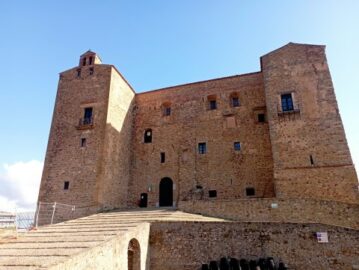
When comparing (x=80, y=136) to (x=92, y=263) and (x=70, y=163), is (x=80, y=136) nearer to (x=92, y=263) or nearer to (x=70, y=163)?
(x=70, y=163)

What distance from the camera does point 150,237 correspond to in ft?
35.6

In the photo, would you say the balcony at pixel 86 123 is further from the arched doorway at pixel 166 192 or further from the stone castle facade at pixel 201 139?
the arched doorway at pixel 166 192

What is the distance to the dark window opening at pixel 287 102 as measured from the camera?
15.6 m

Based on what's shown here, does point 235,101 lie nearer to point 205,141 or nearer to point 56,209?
point 205,141

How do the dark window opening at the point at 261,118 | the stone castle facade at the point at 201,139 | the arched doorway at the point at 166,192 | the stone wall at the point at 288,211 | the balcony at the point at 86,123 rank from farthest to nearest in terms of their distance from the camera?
the arched doorway at the point at 166,192
the dark window opening at the point at 261,118
the balcony at the point at 86,123
the stone castle facade at the point at 201,139
the stone wall at the point at 288,211

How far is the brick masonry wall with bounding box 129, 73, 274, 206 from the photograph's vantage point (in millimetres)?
16859

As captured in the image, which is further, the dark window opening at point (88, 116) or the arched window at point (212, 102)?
the arched window at point (212, 102)

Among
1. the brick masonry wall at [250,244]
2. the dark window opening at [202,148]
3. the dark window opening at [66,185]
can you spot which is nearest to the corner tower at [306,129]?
the brick masonry wall at [250,244]

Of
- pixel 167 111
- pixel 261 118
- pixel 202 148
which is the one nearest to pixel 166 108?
pixel 167 111

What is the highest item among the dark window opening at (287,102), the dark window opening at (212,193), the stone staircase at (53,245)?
the dark window opening at (287,102)

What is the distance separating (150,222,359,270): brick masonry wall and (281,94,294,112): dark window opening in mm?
7795

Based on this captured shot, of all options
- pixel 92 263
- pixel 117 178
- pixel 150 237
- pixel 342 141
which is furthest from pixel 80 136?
pixel 342 141

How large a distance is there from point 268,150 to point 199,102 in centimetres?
597

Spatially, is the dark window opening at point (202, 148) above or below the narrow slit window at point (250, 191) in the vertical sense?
above
